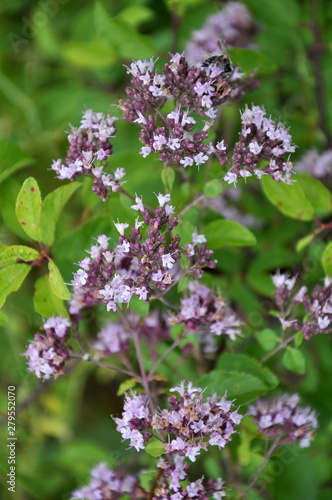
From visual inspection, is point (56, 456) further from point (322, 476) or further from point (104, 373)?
point (322, 476)

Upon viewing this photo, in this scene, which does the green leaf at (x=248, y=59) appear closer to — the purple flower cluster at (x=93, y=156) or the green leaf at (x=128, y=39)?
the green leaf at (x=128, y=39)

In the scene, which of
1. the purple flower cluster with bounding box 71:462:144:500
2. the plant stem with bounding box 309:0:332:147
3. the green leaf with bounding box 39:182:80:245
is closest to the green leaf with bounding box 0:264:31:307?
the green leaf with bounding box 39:182:80:245

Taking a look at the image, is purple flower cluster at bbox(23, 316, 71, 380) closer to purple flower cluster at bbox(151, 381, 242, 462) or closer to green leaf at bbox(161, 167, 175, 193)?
purple flower cluster at bbox(151, 381, 242, 462)

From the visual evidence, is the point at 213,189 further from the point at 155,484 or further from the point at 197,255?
the point at 155,484

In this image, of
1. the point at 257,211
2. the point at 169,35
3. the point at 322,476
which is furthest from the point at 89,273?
the point at 169,35

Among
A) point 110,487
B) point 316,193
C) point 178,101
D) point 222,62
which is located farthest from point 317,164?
point 110,487
